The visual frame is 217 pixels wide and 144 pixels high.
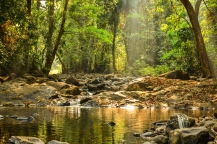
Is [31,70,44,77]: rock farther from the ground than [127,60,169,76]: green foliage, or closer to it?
closer to it

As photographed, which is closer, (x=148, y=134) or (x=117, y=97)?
(x=148, y=134)

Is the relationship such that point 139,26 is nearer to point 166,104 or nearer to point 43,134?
point 166,104

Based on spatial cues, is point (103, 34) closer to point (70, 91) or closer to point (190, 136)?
point (70, 91)

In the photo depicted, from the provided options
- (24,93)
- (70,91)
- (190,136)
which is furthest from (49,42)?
(190,136)

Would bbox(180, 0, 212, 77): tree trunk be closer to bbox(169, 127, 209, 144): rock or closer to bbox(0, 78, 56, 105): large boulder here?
bbox(0, 78, 56, 105): large boulder

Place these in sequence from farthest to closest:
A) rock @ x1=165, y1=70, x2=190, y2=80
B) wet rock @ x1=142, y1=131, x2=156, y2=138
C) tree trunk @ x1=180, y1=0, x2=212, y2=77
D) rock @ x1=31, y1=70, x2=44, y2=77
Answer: rock @ x1=31, y1=70, x2=44, y2=77
rock @ x1=165, y1=70, x2=190, y2=80
tree trunk @ x1=180, y1=0, x2=212, y2=77
wet rock @ x1=142, y1=131, x2=156, y2=138

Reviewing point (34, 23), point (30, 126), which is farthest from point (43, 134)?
point (34, 23)

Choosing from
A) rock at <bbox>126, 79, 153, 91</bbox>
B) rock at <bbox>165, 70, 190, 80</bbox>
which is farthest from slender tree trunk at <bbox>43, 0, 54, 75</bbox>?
rock at <bbox>165, 70, 190, 80</bbox>

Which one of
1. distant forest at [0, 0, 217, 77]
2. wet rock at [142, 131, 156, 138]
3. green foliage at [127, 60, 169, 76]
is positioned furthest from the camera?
green foliage at [127, 60, 169, 76]

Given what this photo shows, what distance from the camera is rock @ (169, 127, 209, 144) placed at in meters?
4.77

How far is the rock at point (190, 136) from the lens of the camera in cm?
477

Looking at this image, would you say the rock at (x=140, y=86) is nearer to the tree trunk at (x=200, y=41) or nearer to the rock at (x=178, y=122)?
the tree trunk at (x=200, y=41)

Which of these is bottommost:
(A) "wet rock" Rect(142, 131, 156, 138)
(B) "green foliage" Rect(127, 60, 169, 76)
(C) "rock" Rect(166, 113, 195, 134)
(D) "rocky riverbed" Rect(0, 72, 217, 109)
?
(A) "wet rock" Rect(142, 131, 156, 138)

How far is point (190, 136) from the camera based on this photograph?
479cm
